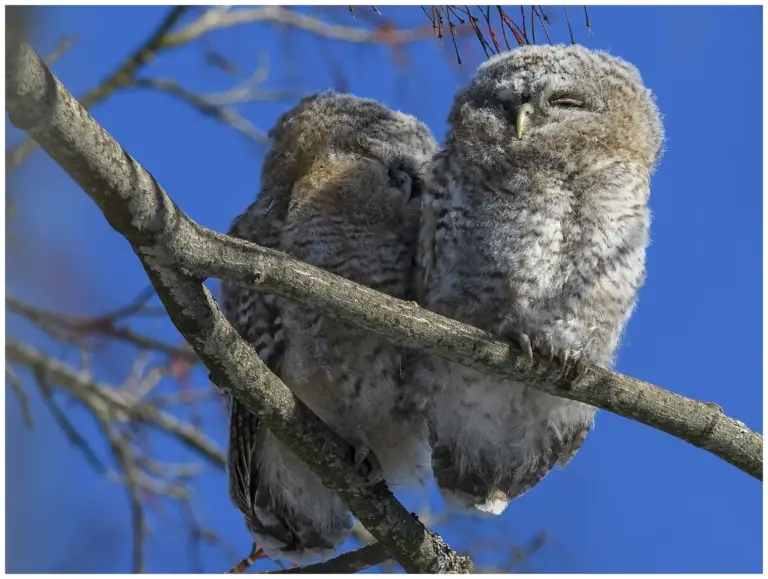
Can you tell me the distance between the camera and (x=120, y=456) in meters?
4.00

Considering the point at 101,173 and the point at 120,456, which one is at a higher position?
the point at 120,456

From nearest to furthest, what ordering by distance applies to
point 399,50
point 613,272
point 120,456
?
point 613,272 < point 399,50 < point 120,456

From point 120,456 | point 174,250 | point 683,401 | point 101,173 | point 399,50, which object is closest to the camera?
point 101,173

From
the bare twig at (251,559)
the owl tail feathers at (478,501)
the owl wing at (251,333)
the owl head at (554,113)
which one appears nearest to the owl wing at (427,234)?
the owl head at (554,113)

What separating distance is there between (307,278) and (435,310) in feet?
1.99

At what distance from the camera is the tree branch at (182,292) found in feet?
5.11

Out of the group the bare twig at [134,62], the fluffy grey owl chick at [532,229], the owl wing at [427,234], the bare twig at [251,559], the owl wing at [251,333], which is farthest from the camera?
the bare twig at [134,62]

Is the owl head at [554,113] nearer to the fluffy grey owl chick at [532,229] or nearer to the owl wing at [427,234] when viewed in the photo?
the fluffy grey owl chick at [532,229]

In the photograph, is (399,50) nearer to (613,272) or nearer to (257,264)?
(613,272)

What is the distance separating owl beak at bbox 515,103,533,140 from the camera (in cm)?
247

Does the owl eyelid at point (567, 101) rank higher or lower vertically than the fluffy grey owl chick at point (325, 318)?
higher

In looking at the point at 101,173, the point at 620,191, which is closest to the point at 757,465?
the point at 620,191

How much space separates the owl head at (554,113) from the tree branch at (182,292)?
0.80m

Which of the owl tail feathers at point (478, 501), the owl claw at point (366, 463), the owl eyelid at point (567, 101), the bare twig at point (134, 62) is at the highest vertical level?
the bare twig at point (134, 62)
